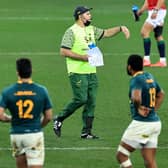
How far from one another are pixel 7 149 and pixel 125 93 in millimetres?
5813

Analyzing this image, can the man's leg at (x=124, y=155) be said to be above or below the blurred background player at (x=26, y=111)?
below

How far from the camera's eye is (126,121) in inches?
635

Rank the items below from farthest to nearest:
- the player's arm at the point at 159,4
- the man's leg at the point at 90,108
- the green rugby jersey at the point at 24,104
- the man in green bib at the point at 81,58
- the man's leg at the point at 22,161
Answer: the player's arm at the point at 159,4 < the man's leg at the point at 90,108 < the man in green bib at the point at 81,58 < the man's leg at the point at 22,161 < the green rugby jersey at the point at 24,104

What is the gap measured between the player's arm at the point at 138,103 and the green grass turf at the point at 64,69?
75.2 inches

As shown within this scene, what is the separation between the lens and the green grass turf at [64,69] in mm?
13602

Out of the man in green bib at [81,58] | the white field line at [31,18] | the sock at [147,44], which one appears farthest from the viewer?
the white field line at [31,18]

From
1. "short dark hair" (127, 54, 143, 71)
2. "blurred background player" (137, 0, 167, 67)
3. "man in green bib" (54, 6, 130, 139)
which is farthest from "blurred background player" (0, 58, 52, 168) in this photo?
"blurred background player" (137, 0, 167, 67)

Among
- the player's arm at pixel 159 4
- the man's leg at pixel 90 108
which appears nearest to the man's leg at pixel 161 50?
the player's arm at pixel 159 4

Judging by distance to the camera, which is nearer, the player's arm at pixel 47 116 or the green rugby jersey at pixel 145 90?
the player's arm at pixel 47 116

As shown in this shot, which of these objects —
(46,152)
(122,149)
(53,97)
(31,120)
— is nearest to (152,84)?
(122,149)

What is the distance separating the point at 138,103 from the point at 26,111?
170 cm

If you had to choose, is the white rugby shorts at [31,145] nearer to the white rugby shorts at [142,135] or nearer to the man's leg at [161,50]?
the white rugby shorts at [142,135]

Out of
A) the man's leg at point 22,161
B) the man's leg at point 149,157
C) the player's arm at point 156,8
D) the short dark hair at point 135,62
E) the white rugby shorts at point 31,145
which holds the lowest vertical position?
the man's leg at point 149,157

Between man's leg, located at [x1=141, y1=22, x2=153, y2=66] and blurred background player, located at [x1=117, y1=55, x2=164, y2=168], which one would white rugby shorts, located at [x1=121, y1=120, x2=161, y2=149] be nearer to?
blurred background player, located at [x1=117, y1=55, x2=164, y2=168]
